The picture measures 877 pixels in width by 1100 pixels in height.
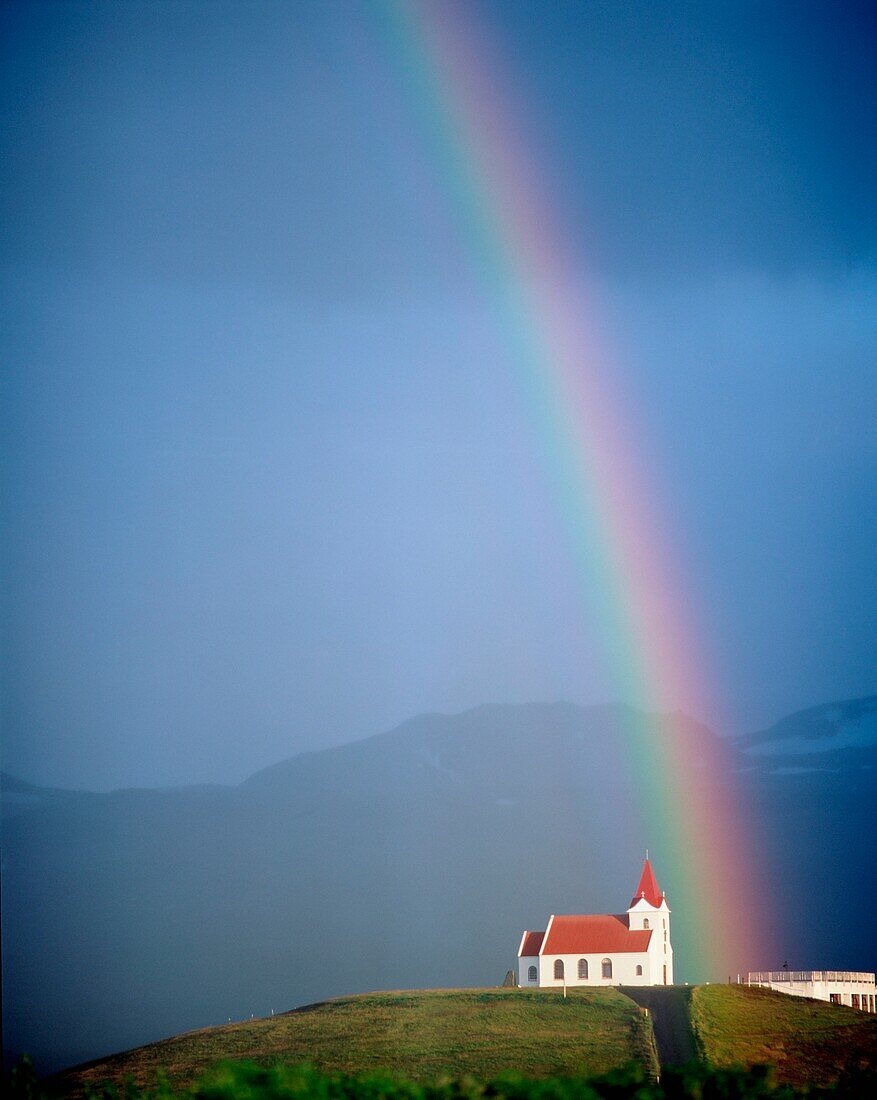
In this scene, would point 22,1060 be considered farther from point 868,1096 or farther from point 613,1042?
point 613,1042

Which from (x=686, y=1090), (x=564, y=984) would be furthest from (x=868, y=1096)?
(x=564, y=984)

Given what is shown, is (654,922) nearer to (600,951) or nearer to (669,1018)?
(600,951)

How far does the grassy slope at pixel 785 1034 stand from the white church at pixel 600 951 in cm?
636

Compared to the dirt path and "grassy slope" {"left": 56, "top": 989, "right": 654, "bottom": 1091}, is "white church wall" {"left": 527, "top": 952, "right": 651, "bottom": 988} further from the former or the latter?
"grassy slope" {"left": 56, "top": 989, "right": 654, "bottom": 1091}

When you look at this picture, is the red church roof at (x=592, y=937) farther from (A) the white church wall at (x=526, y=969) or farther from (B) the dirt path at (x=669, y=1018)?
(B) the dirt path at (x=669, y=1018)

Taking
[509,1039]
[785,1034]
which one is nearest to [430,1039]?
[509,1039]

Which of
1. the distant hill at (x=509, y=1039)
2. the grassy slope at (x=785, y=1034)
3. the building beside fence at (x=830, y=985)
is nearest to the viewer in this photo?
the grassy slope at (x=785, y=1034)

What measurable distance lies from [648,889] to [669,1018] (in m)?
11.4

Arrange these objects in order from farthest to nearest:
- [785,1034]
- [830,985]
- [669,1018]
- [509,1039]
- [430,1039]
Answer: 1. [830,985]
2. [669,1018]
3. [430,1039]
4. [509,1039]
5. [785,1034]

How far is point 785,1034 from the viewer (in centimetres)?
2897

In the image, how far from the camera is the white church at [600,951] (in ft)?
129

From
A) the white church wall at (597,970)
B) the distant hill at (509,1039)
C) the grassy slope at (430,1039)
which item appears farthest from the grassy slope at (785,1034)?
the white church wall at (597,970)

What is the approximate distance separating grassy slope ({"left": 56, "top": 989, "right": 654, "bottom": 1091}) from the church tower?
19.2ft

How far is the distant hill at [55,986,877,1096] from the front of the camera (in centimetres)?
2720
